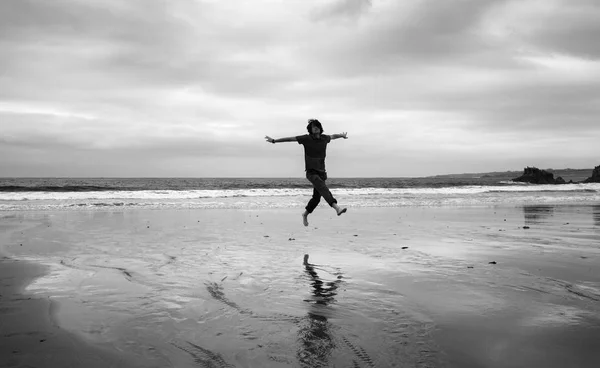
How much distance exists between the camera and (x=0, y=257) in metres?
7.46

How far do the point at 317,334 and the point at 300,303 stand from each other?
40.5 inches

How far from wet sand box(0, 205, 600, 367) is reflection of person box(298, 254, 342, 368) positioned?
0.02 meters

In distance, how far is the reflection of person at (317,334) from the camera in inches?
120

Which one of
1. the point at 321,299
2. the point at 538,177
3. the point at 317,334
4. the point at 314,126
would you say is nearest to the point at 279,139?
the point at 314,126

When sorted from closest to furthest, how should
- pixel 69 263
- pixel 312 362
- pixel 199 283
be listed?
pixel 312 362 → pixel 199 283 → pixel 69 263

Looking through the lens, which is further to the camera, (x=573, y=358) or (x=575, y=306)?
(x=575, y=306)

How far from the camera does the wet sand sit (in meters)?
3.16

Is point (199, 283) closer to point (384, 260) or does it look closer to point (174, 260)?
point (174, 260)

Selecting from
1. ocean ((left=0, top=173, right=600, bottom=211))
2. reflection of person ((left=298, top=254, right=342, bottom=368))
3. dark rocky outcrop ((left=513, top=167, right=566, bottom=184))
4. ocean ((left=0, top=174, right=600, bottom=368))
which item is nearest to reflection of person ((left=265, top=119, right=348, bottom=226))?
ocean ((left=0, top=174, right=600, bottom=368))

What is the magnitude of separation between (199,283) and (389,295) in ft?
7.56

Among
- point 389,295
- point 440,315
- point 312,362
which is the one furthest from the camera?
point 389,295

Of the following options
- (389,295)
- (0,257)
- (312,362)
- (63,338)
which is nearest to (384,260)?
(389,295)

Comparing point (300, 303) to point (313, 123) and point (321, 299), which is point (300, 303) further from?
point (313, 123)

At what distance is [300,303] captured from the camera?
4555 mm
